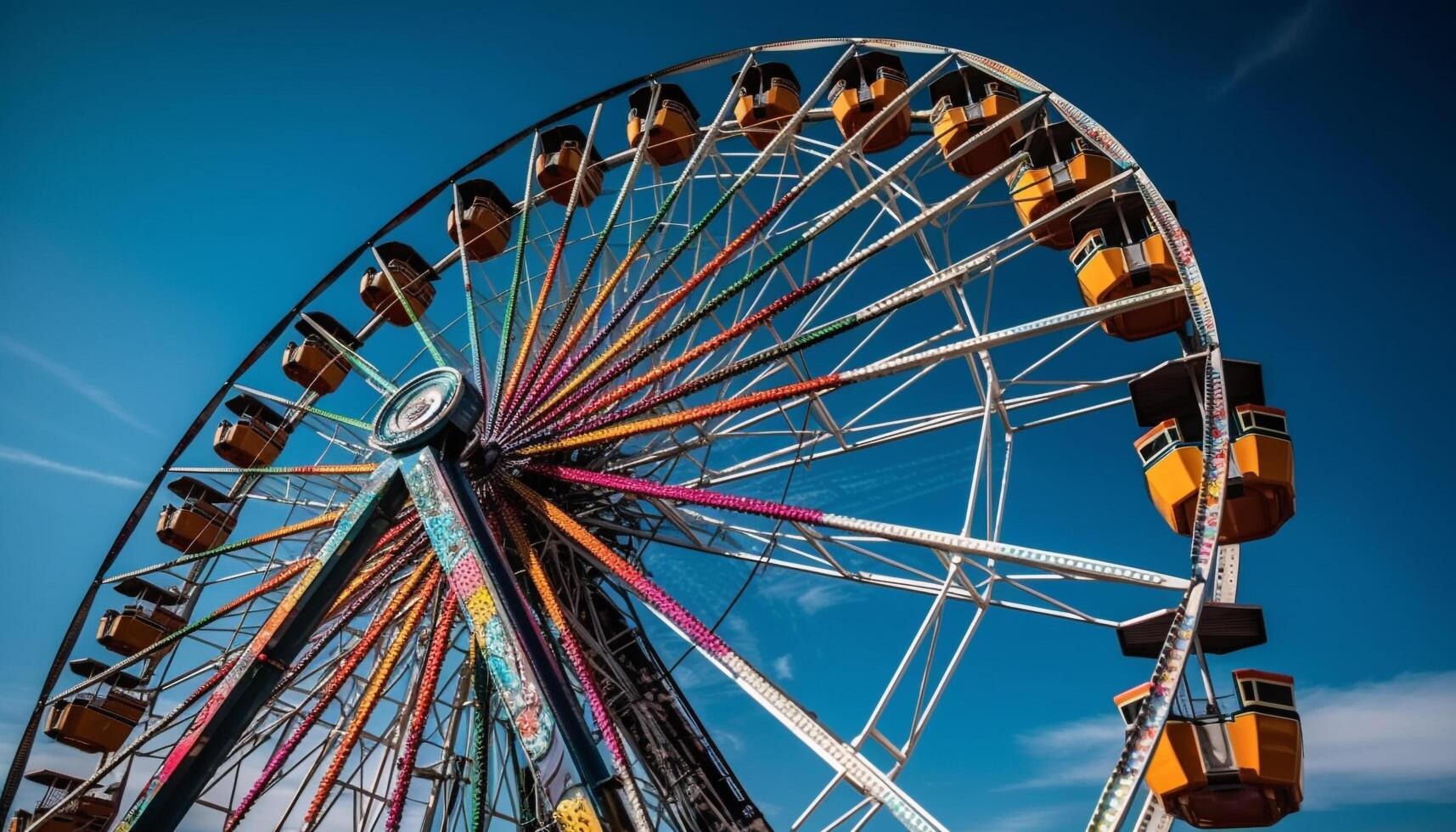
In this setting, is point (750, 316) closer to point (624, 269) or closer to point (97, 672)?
point (624, 269)

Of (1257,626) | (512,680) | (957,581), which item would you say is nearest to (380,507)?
(512,680)

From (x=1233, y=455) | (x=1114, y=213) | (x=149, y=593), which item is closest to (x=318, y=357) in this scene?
(x=149, y=593)

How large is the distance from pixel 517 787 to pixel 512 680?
4.43 meters

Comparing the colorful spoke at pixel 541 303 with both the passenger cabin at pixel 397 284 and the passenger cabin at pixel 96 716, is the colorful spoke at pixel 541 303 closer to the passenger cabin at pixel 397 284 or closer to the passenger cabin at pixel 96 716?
the passenger cabin at pixel 397 284

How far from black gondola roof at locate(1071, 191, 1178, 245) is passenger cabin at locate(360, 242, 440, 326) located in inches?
371

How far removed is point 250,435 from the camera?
1459 cm

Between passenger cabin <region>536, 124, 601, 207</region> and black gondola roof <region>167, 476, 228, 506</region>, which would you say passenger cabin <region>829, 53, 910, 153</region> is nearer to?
passenger cabin <region>536, 124, 601, 207</region>

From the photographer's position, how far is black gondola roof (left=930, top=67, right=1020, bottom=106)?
11.0m

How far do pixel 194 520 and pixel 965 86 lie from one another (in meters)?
12.7

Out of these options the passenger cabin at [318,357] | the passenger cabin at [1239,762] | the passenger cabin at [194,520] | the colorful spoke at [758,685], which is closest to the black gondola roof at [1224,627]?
the passenger cabin at [1239,762]

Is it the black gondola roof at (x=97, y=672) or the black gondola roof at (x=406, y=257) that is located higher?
the black gondola roof at (x=406, y=257)

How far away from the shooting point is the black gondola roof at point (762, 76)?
12461 mm

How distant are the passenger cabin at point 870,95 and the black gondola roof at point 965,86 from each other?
507 mm

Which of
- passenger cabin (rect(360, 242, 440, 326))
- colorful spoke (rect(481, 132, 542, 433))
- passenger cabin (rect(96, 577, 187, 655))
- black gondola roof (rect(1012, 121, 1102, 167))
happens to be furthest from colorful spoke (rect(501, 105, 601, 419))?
passenger cabin (rect(96, 577, 187, 655))
